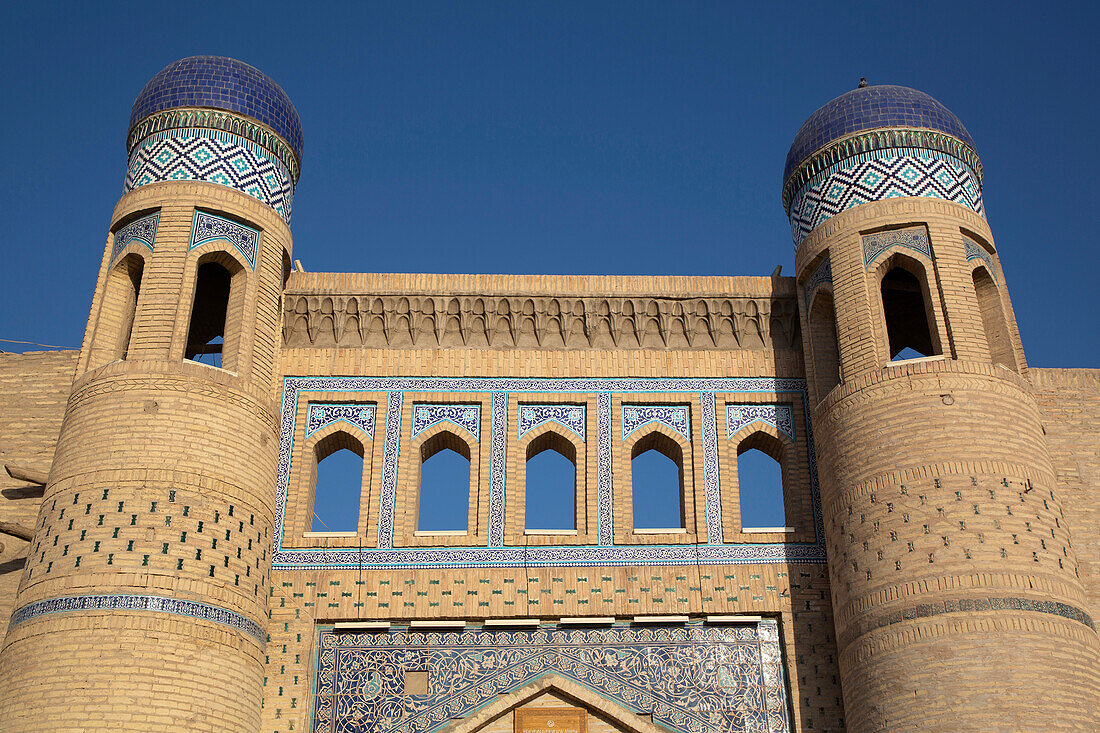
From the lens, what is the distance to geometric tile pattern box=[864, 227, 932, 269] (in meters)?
9.72

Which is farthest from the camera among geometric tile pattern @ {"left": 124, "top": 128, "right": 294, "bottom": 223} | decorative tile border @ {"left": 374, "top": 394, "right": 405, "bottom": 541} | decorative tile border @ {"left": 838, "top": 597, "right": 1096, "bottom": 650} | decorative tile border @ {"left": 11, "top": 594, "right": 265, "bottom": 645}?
geometric tile pattern @ {"left": 124, "top": 128, "right": 294, "bottom": 223}

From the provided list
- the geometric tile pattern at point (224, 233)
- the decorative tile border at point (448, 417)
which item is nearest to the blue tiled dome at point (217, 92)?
the geometric tile pattern at point (224, 233)

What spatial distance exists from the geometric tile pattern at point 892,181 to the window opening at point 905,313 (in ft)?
2.49

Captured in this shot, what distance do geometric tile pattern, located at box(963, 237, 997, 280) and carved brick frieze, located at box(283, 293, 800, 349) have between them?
61.0 inches

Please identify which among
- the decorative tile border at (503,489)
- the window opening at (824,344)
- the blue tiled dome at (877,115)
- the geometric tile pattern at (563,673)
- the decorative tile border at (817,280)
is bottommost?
the geometric tile pattern at (563,673)

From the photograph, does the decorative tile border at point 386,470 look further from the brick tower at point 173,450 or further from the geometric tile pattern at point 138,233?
the geometric tile pattern at point 138,233

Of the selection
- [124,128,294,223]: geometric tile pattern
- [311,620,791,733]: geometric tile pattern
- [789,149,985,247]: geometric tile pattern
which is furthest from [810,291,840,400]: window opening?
[124,128,294,223]: geometric tile pattern

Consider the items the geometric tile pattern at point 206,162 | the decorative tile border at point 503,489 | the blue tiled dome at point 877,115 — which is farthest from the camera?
the blue tiled dome at point 877,115

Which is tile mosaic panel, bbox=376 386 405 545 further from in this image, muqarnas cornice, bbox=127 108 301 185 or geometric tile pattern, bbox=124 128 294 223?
muqarnas cornice, bbox=127 108 301 185

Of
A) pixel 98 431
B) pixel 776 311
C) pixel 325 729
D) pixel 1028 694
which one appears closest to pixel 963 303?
pixel 776 311

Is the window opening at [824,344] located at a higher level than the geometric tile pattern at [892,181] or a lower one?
lower

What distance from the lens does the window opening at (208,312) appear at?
10578 millimetres

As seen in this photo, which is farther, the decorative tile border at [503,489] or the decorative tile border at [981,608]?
the decorative tile border at [503,489]

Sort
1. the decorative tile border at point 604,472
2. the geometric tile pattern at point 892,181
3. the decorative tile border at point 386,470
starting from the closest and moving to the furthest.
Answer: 1. the decorative tile border at point 386,470
2. the decorative tile border at point 604,472
3. the geometric tile pattern at point 892,181
